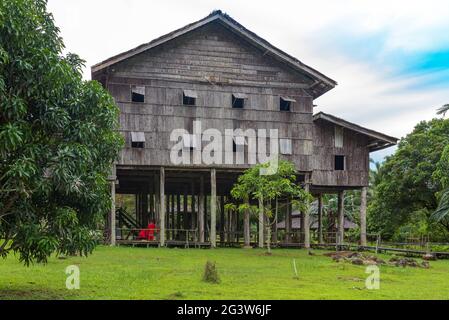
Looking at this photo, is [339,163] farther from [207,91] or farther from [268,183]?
[207,91]

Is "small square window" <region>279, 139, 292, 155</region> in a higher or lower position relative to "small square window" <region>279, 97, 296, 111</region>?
lower

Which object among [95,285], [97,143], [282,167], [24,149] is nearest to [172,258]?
[282,167]

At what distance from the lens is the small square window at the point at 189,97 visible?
3095 centimetres

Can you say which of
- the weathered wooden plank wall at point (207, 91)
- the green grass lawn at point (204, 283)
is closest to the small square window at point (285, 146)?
the weathered wooden plank wall at point (207, 91)

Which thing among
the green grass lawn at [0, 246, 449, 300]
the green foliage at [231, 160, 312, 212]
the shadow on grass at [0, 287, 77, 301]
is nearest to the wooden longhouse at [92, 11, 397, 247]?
the green foliage at [231, 160, 312, 212]

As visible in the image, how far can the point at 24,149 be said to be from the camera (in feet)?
42.2

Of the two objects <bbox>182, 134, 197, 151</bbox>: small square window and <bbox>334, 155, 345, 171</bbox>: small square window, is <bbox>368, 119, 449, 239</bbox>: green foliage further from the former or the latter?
<bbox>182, 134, 197, 151</bbox>: small square window

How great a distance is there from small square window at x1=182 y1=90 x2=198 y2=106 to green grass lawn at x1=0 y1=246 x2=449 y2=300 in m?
8.75

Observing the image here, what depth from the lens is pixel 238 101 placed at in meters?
32.1

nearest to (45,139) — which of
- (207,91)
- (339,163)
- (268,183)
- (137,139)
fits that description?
(268,183)

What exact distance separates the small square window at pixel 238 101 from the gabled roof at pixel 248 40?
104 inches

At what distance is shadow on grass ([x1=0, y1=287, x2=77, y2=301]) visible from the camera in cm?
1395

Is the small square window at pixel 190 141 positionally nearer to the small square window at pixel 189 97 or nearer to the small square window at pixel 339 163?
the small square window at pixel 189 97

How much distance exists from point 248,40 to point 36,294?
20203 mm
